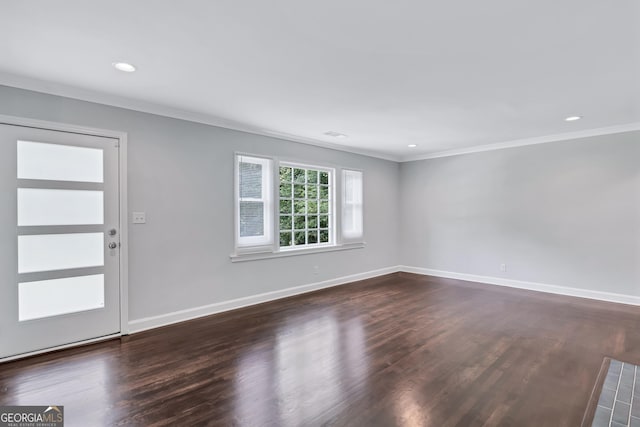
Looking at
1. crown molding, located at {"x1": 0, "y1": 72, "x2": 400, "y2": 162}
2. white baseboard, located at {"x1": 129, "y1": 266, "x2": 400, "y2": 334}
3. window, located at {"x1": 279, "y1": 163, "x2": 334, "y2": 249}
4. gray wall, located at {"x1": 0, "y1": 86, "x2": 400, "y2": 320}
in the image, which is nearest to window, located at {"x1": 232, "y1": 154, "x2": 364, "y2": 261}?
window, located at {"x1": 279, "y1": 163, "x2": 334, "y2": 249}

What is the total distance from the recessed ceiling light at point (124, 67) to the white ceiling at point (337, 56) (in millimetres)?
67

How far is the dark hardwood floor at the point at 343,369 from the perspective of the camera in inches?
81.5

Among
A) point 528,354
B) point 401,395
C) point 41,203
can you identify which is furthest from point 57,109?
point 528,354

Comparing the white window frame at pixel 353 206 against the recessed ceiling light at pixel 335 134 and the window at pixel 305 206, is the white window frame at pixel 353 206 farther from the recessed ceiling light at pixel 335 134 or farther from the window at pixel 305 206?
the recessed ceiling light at pixel 335 134

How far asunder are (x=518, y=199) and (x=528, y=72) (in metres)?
3.25

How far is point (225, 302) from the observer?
423 cm

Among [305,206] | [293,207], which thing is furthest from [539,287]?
[293,207]

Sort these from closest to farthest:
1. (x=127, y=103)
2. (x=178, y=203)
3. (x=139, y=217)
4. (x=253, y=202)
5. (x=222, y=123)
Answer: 1. (x=127, y=103)
2. (x=139, y=217)
3. (x=178, y=203)
4. (x=222, y=123)
5. (x=253, y=202)

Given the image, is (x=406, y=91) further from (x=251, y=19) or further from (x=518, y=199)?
(x=518, y=199)

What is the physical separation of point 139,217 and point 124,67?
1.58 metres

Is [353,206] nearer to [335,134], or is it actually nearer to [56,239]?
[335,134]

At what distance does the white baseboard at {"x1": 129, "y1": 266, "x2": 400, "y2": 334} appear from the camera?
357 cm

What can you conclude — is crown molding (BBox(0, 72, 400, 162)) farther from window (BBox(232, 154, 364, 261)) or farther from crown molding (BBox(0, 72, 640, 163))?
window (BBox(232, 154, 364, 261))

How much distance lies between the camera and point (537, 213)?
5.23 m
